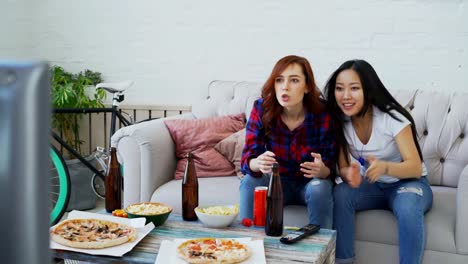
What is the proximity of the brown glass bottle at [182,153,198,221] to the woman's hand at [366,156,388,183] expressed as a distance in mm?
663

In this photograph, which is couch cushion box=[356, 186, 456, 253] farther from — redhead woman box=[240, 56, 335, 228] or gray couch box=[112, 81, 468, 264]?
redhead woman box=[240, 56, 335, 228]

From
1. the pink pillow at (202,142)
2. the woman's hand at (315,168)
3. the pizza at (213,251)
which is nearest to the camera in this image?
the pizza at (213,251)

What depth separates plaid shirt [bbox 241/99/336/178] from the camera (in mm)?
A: 2254

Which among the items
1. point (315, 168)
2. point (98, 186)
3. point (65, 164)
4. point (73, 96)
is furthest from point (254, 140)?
point (73, 96)

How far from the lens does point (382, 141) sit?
220 centimetres

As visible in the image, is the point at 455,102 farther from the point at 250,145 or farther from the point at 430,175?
the point at 250,145

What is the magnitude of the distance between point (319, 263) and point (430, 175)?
3.75 ft

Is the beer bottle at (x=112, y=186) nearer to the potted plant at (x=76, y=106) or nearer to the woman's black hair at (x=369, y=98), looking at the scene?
the woman's black hair at (x=369, y=98)

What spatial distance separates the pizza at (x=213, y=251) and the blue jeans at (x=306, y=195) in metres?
0.58

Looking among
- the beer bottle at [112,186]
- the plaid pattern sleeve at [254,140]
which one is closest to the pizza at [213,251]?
the beer bottle at [112,186]

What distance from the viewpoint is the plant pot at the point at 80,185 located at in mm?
3391

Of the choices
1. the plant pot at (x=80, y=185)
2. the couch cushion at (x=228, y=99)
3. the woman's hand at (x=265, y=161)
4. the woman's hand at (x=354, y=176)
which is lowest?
the plant pot at (x=80, y=185)

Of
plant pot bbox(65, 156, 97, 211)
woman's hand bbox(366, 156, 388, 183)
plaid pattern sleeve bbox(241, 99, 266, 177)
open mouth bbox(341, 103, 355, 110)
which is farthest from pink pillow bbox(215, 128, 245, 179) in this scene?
plant pot bbox(65, 156, 97, 211)

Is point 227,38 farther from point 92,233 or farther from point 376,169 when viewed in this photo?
point 92,233
